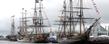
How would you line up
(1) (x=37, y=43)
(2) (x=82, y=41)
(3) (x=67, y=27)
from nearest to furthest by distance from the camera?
(2) (x=82, y=41) < (3) (x=67, y=27) < (1) (x=37, y=43)

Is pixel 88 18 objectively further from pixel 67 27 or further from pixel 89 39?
pixel 67 27

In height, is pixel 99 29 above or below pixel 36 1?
below

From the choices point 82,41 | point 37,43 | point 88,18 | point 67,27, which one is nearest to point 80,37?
point 82,41

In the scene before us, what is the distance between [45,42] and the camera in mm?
172000

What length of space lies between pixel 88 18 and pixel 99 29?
212 feet

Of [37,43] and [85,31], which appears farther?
[37,43]

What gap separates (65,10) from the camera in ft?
480

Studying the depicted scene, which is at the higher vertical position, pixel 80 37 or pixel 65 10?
pixel 65 10

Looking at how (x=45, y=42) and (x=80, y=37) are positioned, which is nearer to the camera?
(x=80, y=37)

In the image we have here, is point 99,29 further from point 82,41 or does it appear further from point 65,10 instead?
point 82,41

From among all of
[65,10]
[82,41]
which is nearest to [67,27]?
[65,10]

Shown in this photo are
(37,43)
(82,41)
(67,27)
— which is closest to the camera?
(82,41)

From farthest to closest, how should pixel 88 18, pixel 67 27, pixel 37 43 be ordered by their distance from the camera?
pixel 37 43 < pixel 67 27 < pixel 88 18

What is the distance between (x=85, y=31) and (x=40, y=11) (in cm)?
7006
